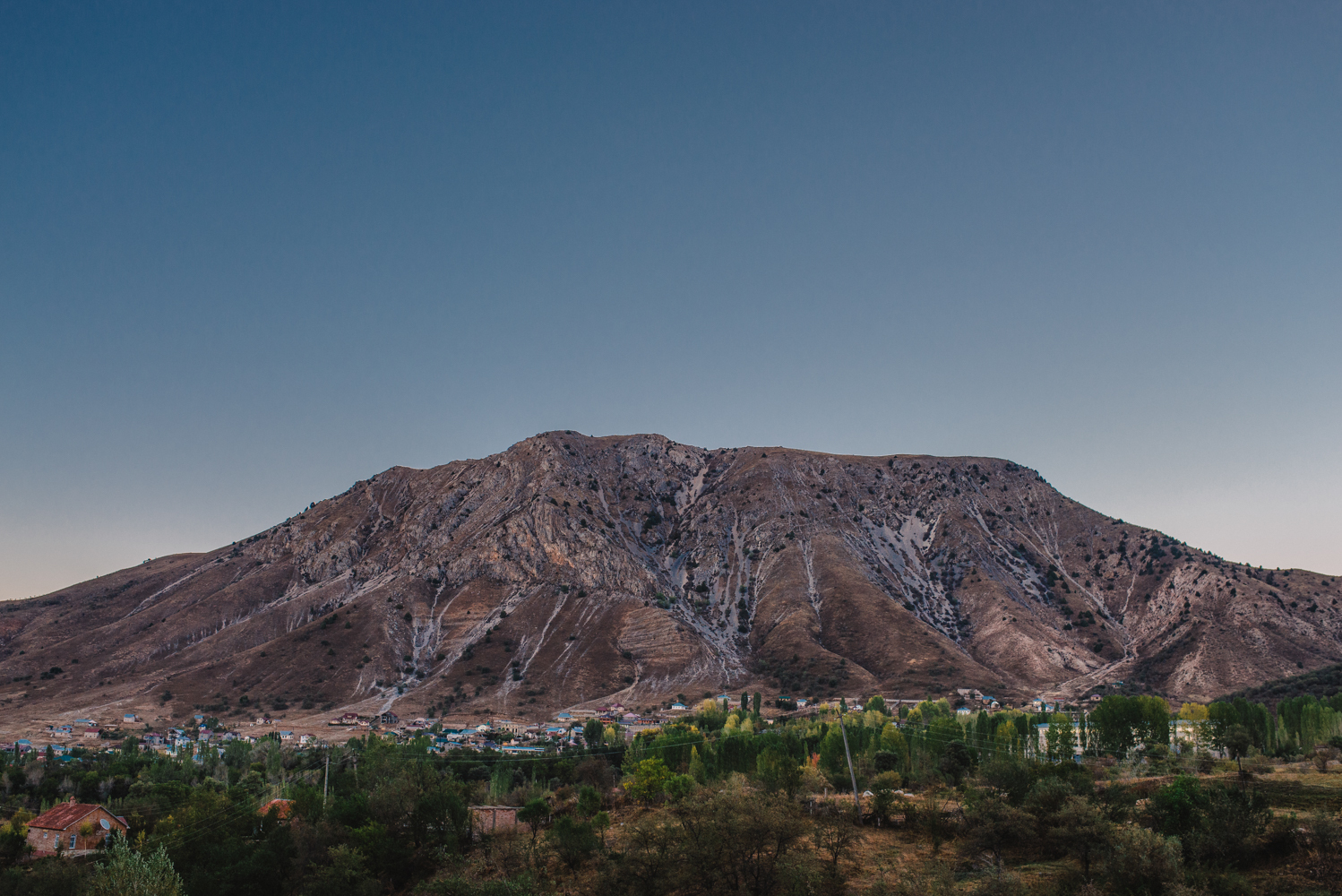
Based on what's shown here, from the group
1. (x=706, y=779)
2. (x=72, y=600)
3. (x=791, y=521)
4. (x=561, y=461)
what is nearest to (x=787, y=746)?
(x=706, y=779)

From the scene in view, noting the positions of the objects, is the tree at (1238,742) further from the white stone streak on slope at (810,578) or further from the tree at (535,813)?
the white stone streak on slope at (810,578)

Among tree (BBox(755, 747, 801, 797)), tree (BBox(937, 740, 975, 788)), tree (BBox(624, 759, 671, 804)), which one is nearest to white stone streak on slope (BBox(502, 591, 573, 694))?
tree (BBox(624, 759, 671, 804))

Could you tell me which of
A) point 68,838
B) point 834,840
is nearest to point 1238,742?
point 834,840

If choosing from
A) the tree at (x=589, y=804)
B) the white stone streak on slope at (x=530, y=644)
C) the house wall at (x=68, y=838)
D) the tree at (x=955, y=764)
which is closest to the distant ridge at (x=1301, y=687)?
the tree at (x=955, y=764)

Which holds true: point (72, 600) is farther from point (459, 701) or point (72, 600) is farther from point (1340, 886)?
point (1340, 886)

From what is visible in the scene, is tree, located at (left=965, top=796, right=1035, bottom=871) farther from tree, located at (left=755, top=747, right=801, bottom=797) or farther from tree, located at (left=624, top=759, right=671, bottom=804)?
tree, located at (left=624, top=759, right=671, bottom=804)

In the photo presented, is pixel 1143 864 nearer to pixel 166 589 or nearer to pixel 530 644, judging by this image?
pixel 530 644
